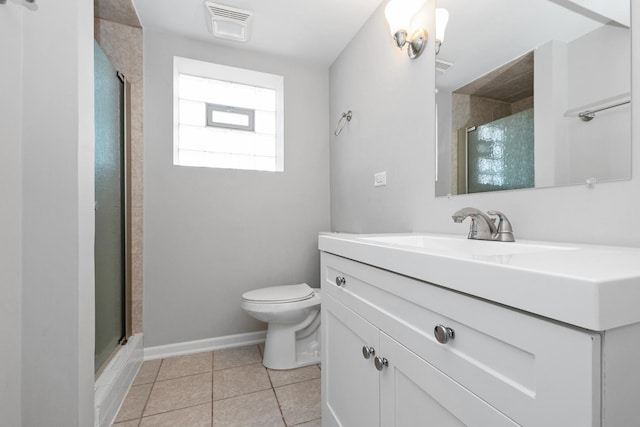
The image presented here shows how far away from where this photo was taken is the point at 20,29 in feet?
2.91

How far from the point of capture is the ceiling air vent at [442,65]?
1.23m

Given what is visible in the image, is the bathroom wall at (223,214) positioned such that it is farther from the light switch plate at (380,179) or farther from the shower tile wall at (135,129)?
the light switch plate at (380,179)

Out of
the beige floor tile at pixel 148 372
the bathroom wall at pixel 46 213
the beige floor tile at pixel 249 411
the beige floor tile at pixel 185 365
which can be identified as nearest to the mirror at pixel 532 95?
the beige floor tile at pixel 249 411

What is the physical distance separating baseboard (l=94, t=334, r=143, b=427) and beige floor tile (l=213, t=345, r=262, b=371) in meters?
0.46

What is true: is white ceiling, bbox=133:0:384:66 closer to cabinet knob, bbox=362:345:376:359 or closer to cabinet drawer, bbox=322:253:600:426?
cabinet drawer, bbox=322:253:600:426

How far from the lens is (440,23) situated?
125 centimetres

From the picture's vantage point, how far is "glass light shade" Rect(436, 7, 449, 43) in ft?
4.03

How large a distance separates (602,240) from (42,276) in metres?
1.64

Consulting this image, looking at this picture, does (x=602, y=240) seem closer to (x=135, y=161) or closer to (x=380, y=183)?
(x=380, y=183)

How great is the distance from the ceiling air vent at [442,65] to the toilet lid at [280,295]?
142 cm

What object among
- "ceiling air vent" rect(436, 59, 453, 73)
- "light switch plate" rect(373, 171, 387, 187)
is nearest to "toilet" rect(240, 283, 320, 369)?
"light switch plate" rect(373, 171, 387, 187)

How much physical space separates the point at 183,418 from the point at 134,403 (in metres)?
0.32

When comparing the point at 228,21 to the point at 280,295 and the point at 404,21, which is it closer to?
the point at 404,21

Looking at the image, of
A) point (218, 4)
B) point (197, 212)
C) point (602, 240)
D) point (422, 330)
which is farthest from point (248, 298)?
point (218, 4)
